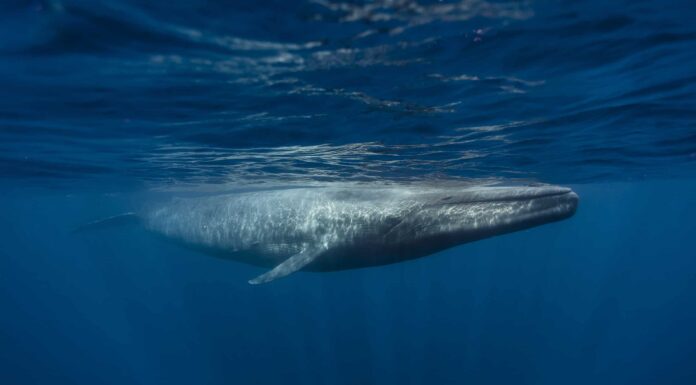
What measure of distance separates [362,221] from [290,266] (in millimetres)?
2121

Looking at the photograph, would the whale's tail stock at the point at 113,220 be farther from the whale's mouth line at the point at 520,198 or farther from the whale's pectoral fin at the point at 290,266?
the whale's mouth line at the point at 520,198

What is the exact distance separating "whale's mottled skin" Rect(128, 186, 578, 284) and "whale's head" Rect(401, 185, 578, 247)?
2 centimetres

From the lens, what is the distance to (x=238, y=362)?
104 ft

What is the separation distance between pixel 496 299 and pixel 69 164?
4946cm

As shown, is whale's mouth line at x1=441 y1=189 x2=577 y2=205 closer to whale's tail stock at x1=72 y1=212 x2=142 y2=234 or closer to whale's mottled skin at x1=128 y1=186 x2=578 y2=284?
whale's mottled skin at x1=128 y1=186 x2=578 y2=284

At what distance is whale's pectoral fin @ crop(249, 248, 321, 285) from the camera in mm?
9877

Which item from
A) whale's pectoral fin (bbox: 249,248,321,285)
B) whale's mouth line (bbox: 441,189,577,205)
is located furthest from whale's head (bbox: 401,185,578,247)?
whale's pectoral fin (bbox: 249,248,321,285)

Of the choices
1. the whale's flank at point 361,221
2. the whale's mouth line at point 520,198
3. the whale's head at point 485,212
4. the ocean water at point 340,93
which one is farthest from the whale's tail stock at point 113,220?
the whale's mouth line at point 520,198

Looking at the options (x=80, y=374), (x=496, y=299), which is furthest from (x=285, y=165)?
(x=496, y=299)

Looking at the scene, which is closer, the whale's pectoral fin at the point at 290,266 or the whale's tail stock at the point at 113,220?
the whale's pectoral fin at the point at 290,266

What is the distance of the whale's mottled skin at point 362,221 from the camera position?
906cm

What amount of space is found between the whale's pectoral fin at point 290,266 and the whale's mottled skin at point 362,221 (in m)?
0.02

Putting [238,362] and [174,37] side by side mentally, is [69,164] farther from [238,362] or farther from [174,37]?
[238,362]

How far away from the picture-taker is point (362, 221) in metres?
10.9
